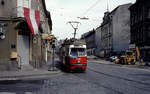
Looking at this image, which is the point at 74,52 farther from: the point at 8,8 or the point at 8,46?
the point at 8,8

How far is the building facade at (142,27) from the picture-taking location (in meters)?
40.1

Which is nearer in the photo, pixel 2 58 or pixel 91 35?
pixel 2 58

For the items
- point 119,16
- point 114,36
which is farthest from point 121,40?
point 119,16

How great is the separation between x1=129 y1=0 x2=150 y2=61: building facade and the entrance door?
87.0ft

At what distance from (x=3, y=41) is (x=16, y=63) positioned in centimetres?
230

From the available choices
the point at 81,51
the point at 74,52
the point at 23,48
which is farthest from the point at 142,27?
the point at 23,48

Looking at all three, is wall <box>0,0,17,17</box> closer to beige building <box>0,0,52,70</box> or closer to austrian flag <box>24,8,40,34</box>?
beige building <box>0,0,52,70</box>

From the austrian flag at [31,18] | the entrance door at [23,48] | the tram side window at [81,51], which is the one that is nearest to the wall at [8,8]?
the austrian flag at [31,18]

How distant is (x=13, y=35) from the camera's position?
18688 mm

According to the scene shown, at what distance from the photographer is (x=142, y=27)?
4169 centimetres

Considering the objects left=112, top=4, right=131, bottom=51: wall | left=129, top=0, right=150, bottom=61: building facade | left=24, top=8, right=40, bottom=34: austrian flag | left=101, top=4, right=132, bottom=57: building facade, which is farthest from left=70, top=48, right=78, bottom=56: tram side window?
left=112, top=4, right=131, bottom=51: wall

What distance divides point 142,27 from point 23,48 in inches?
1143

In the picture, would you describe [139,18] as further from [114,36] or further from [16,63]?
[16,63]

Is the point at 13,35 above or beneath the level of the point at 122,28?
beneath
